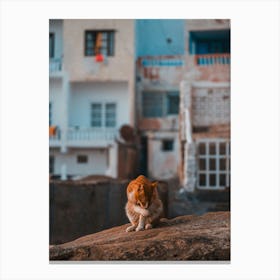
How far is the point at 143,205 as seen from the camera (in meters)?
7.05

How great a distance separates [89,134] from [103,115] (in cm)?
103

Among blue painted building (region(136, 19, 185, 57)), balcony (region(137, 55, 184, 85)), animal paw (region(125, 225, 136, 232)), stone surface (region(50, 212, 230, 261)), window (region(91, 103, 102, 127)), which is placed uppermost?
blue painted building (region(136, 19, 185, 57))

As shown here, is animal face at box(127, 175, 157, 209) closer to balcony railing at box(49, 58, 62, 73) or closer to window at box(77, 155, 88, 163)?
window at box(77, 155, 88, 163)

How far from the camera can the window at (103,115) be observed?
1789 cm

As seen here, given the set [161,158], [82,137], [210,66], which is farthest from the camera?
[210,66]

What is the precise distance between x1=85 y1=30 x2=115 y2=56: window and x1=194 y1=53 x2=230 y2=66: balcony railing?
2.22 metres

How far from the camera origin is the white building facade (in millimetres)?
16473

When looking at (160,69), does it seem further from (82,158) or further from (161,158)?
(82,158)

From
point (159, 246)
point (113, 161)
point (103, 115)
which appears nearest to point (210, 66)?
point (103, 115)

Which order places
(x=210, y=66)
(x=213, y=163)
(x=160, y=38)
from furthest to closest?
1. (x=210, y=66)
2. (x=160, y=38)
3. (x=213, y=163)

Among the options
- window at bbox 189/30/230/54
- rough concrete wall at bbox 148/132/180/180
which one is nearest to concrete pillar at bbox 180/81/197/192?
rough concrete wall at bbox 148/132/180/180

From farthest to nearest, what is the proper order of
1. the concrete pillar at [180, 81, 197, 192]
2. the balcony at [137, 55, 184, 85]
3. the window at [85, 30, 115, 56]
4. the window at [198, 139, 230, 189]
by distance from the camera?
the balcony at [137, 55, 184, 85] → the window at [85, 30, 115, 56] → the concrete pillar at [180, 81, 197, 192] → the window at [198, 139, 230, 189]

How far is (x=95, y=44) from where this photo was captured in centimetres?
1758
